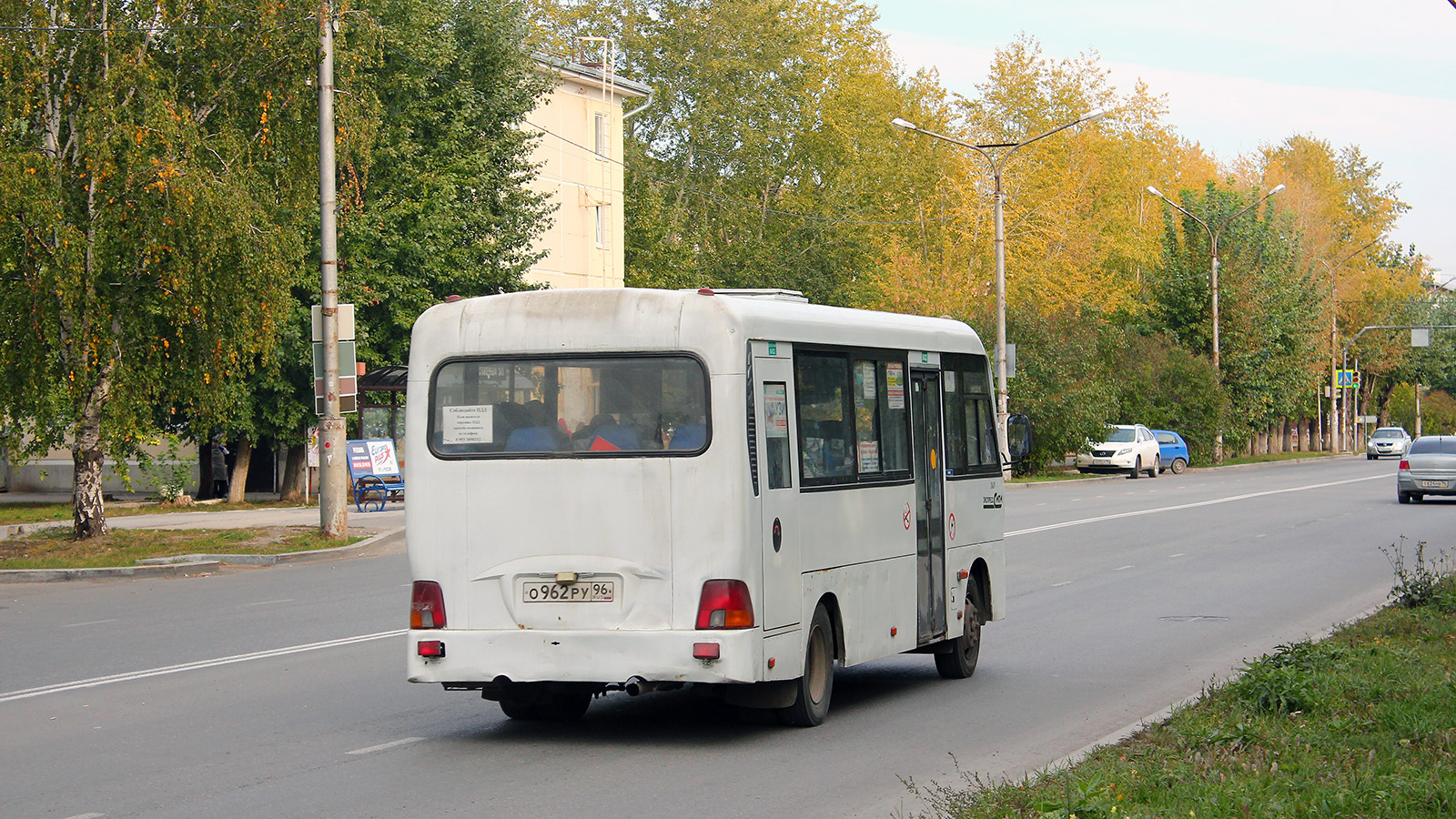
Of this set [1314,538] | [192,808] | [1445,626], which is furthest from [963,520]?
[1314,538]

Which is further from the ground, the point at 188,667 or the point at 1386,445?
the point at 1386,445

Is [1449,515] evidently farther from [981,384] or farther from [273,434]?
[273,434]

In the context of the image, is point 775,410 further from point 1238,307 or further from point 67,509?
point 1238,307

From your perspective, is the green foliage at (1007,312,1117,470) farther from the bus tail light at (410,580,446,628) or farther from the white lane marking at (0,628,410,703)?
the bus tail light at (410,580,446,628)

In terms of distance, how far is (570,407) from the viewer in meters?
8.90

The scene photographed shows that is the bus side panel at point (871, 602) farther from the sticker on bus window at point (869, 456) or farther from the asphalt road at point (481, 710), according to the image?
the sticker on bus window at point (869, 456)

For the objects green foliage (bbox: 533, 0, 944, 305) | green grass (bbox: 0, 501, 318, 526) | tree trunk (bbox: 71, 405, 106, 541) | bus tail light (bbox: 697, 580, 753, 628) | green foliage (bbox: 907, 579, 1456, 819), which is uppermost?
green foliage (bbox: 533, 0, 944, 305)

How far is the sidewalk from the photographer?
20312mm

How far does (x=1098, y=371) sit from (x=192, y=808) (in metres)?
46.3

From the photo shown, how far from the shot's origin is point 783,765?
8273mm

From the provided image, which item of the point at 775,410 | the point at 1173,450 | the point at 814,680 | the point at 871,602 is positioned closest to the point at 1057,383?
the point at 1173,450

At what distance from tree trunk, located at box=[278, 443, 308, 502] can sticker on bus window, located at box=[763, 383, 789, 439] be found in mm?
27552

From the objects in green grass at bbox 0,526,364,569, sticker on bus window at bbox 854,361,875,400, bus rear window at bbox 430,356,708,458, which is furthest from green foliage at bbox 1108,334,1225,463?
bus rear window at bbox 430,356,708,458

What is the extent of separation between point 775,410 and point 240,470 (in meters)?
28.5
